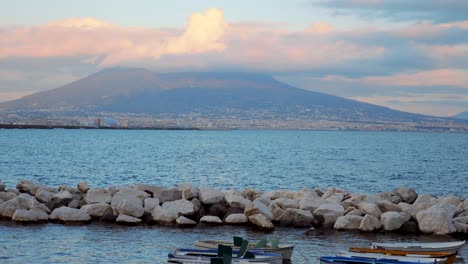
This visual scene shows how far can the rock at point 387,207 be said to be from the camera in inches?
936

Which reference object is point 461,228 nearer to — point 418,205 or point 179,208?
point 418,205

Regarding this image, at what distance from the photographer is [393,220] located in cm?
2220

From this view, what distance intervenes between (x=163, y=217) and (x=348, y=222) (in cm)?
578

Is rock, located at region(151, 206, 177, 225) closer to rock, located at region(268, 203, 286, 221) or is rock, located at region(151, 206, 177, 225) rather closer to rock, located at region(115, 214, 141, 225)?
rock, located at region(115, 214, 141, 225)

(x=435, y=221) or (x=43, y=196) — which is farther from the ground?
(x=43, y=196)

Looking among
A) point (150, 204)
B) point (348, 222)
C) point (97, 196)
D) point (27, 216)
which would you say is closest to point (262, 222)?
point (348, 222)

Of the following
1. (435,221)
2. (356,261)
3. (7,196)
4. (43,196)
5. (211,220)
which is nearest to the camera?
(356,261)

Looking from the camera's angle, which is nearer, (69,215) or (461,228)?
(461,228)

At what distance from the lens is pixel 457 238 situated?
70.8 feet

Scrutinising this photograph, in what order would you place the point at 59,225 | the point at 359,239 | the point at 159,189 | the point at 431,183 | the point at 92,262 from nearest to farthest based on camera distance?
the point at 92,262 → the point at 359,239 → the point at 59,225 → the point at 159,189 → the point at 431,183

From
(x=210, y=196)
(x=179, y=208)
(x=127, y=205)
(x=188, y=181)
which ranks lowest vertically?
(x=188, y=181)

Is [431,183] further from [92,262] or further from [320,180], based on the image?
[92,262]

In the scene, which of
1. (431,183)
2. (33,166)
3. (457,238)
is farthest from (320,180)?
(457,238)

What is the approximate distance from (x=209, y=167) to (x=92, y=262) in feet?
142
